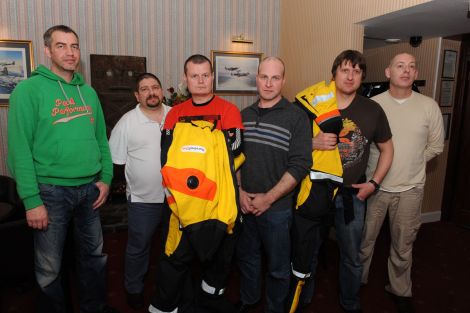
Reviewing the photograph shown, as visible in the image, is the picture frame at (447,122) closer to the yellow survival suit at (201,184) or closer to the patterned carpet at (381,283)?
the patterned carpet at (381,283)

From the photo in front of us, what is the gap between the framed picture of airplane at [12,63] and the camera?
137 inches

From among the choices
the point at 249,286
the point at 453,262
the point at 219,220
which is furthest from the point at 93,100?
the point at 453,262

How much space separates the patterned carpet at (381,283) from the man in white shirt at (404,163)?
9.3 inches

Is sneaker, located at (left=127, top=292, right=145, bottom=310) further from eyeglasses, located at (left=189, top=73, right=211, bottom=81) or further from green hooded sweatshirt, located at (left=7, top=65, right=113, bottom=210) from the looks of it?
eyeglasses, located at (left=189, top=73, right=211, bottom=81)

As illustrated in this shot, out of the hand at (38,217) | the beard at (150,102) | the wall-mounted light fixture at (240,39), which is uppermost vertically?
the wall-mounted light fixture at (240,39)

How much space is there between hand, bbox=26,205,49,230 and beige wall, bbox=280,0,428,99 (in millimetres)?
2778

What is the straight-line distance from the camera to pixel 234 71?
172 inches

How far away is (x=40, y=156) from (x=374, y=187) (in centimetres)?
187

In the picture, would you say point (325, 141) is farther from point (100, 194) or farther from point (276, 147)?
point (100, 194)

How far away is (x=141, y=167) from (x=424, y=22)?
2.65 meters

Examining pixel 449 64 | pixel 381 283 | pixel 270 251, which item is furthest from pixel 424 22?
pixel 270 251

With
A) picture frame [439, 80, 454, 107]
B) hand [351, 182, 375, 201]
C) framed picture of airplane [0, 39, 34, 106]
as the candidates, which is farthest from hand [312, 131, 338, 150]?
framed picture of airplane [0, 39, 34, 106]

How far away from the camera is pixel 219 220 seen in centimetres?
170

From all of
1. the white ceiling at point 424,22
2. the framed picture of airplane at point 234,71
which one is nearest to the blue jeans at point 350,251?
the white ceiling at point 424,22
